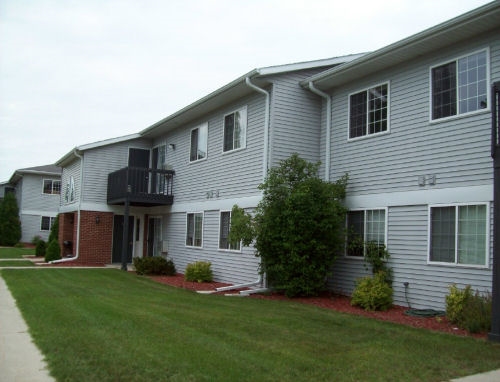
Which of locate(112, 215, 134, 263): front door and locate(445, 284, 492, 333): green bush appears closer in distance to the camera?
locate(445, 284, 492, 333): green bush

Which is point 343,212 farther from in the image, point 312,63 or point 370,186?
point 312,63

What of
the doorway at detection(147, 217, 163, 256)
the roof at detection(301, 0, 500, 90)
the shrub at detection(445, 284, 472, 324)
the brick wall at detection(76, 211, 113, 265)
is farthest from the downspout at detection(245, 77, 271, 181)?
the brick wall at detection(76, 211, 113, 265)

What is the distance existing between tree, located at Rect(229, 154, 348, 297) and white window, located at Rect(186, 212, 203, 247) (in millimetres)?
5075

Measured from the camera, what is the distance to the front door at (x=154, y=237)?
69.4 feet

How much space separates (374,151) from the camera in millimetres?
12195

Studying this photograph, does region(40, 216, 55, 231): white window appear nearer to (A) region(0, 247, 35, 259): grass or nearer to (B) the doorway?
(A) region(0, 247, 35, 259): grass

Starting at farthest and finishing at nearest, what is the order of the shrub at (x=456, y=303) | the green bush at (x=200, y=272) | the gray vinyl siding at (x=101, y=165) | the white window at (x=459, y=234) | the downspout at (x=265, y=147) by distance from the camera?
1. the gray vinyl siding at (x=101, y=165)
2. the green bush at (x=200, y=272)
3. the downspout at (x=265, y=147)
4. the white window at (x=459, y=234)
5. the shrub at (x=456, y=303)

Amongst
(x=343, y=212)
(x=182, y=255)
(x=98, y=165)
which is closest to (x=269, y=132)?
(x=343, y=212)

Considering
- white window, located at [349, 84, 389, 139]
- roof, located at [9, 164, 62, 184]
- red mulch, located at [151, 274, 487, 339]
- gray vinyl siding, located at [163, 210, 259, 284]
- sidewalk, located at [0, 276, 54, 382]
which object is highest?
roof, located at [9, 164, 62, 184]

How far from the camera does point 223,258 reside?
52.2 ft

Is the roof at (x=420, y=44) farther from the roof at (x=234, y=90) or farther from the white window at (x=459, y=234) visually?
the white window at (x=459, y=234)

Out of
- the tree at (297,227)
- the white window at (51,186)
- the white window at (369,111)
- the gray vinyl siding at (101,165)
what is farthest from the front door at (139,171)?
the white window at (51,186)

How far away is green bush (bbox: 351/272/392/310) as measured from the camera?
10562mm

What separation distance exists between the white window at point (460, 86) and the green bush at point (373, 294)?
381 cm
